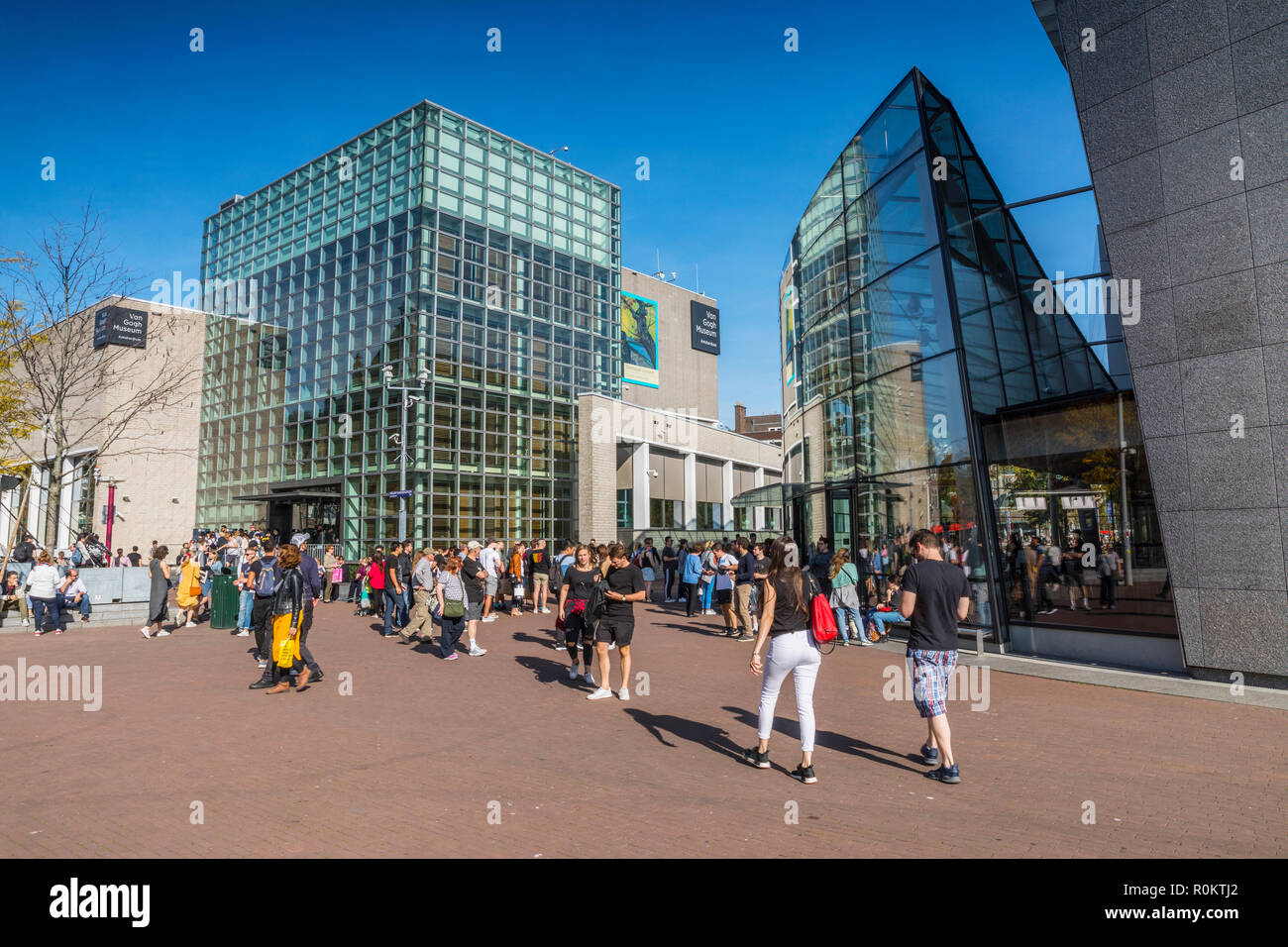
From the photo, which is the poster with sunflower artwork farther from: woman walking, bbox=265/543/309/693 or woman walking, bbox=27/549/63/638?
woman walking, bbox=265/543/309/693

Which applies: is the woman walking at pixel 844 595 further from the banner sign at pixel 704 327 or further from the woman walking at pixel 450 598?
the banner sign at pixel 704 327

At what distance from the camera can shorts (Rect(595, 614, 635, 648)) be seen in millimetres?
9195

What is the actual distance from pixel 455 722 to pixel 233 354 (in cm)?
4062

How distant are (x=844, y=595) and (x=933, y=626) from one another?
8490mm

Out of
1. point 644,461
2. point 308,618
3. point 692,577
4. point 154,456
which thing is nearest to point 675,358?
point 644,461

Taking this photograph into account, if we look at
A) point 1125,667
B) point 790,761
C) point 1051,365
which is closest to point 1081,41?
point 1051,365

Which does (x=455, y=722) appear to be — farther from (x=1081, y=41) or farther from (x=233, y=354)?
(x=233, y=354)

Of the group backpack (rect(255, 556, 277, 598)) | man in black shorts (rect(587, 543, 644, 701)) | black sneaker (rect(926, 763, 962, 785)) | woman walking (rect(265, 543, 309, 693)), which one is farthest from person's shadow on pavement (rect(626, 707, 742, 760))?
backpack (rect(255, 556, 277, 598))

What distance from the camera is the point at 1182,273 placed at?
10.3 m

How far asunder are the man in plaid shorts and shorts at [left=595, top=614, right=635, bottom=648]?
3648mm

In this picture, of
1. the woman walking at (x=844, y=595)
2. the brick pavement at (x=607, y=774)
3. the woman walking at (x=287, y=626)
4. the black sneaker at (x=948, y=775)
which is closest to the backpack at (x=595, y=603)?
the brick pavement at (x=607, y=774)

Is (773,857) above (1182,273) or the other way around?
the other way around
